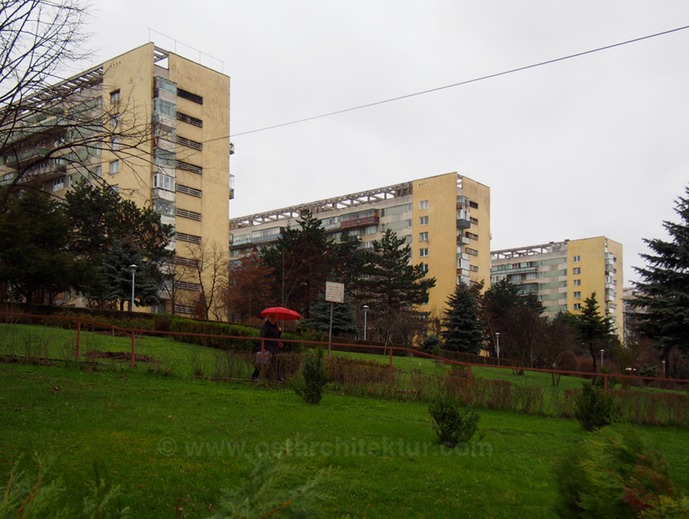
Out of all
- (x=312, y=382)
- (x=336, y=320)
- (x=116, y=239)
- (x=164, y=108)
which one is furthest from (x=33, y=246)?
(x=164, y=108)

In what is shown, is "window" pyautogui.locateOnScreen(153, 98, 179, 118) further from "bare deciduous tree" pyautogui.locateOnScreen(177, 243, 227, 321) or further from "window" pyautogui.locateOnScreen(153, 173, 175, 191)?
"bare deciduous tree" pyautogui.locateOnScreen(177, 243, 227, 321)

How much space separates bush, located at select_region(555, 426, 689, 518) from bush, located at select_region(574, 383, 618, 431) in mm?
12782

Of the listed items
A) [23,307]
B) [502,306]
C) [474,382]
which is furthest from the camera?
[502,306]

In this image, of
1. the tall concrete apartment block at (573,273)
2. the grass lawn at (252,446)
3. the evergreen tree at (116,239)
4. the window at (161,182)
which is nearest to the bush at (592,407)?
the grass lawn at (252,446)

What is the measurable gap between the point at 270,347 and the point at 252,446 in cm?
959

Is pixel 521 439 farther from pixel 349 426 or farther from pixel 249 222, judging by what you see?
pixel 249 222

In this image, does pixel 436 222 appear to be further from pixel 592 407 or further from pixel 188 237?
pixel 592 407

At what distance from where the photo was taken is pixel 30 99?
1516 cm

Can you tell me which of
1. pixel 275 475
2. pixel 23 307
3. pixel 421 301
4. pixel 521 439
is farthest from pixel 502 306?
pixel 275 475

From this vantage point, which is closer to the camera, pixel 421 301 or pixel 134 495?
pixel 134 495

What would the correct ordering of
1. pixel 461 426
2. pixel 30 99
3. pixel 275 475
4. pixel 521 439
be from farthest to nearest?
pixel 30 99
pixel 521 439
pixel 461 426
pixel 275 475

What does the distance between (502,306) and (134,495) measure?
218 ft

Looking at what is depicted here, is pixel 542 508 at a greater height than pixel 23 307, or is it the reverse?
pixel 23 307

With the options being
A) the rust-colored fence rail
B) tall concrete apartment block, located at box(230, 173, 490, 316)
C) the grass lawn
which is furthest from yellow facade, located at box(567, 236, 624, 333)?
the grass lawn
